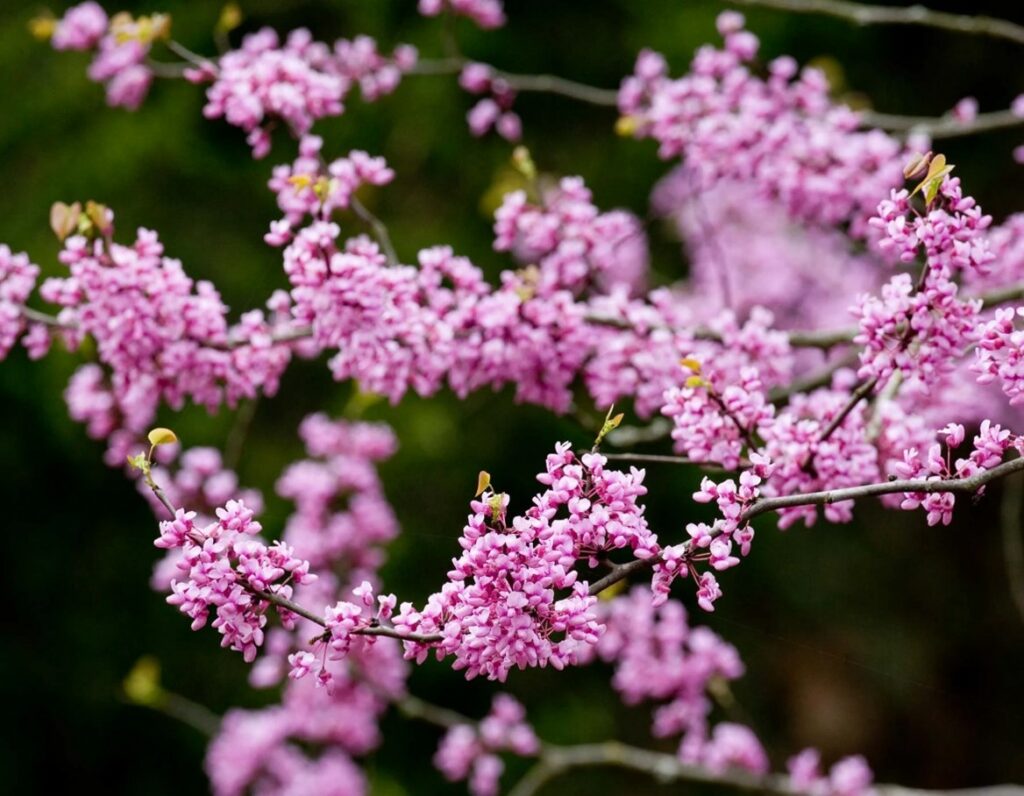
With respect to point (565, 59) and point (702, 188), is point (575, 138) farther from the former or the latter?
point (702, 188)

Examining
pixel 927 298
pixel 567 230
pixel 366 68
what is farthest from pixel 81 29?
pixel 927 298

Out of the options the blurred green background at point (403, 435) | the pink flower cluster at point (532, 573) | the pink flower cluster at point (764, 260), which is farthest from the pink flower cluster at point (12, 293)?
the pink flower cluster at point (764, 260)

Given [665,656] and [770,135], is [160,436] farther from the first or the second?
[665,656]

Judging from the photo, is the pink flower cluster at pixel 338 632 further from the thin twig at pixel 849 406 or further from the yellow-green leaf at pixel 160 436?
the thin twig at pixel 849 406

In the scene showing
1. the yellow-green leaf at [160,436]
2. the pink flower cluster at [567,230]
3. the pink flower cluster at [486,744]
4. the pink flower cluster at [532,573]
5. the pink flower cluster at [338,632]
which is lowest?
the pink flower cluster at [338,632]

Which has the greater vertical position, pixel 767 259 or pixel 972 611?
pixel 767 259

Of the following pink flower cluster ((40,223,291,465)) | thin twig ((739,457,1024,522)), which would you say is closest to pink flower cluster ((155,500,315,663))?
thin twig ((739,457,1024,522))

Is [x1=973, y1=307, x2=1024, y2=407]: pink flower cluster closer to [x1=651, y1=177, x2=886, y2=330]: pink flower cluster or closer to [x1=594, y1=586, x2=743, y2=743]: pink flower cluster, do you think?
[x1=594, y1=586, x2=743, y2=743]: pink flower cluster

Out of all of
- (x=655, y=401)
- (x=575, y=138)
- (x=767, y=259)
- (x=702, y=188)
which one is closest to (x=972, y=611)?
(x=767, y=259)
